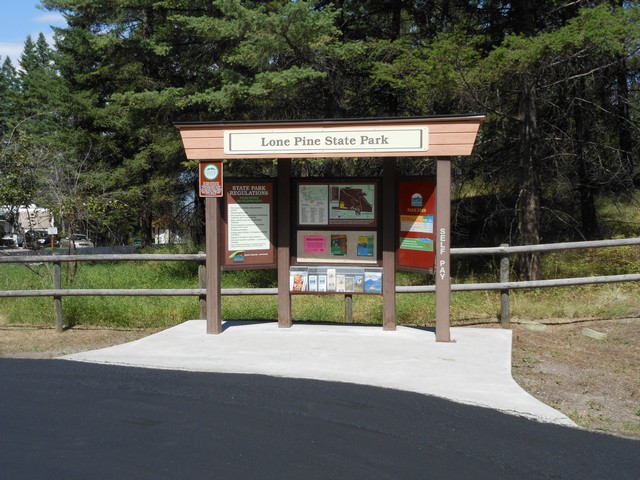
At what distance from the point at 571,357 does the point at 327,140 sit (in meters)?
4.39

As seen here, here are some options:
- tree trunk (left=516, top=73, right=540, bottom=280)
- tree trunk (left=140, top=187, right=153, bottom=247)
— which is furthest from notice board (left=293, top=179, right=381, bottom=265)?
tree trunk (left=140, top=187, right=153, bottom=247)

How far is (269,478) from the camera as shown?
4.86 metres

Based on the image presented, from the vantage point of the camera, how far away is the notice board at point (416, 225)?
34.0 feet

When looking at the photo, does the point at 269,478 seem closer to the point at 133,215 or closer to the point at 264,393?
the point at 264,393

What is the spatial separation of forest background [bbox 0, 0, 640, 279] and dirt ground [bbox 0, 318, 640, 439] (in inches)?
203

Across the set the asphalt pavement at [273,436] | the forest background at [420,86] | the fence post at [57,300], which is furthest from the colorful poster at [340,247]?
the forest background at [420,86]

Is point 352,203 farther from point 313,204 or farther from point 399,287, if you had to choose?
point 399,287

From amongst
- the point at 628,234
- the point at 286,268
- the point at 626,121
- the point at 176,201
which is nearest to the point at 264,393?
the point at 286,268

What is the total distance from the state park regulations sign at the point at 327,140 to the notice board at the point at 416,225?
91cm

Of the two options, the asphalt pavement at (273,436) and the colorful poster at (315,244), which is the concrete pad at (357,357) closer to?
the asphalt pavement at (273,436)

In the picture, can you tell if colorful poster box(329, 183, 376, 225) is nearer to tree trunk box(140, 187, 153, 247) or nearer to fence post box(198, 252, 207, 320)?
fence post box(198, 252, 207, 320)

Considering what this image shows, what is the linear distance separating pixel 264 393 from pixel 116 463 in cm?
220

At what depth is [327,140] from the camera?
10.0m

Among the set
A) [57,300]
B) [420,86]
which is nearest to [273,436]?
[57,300]
